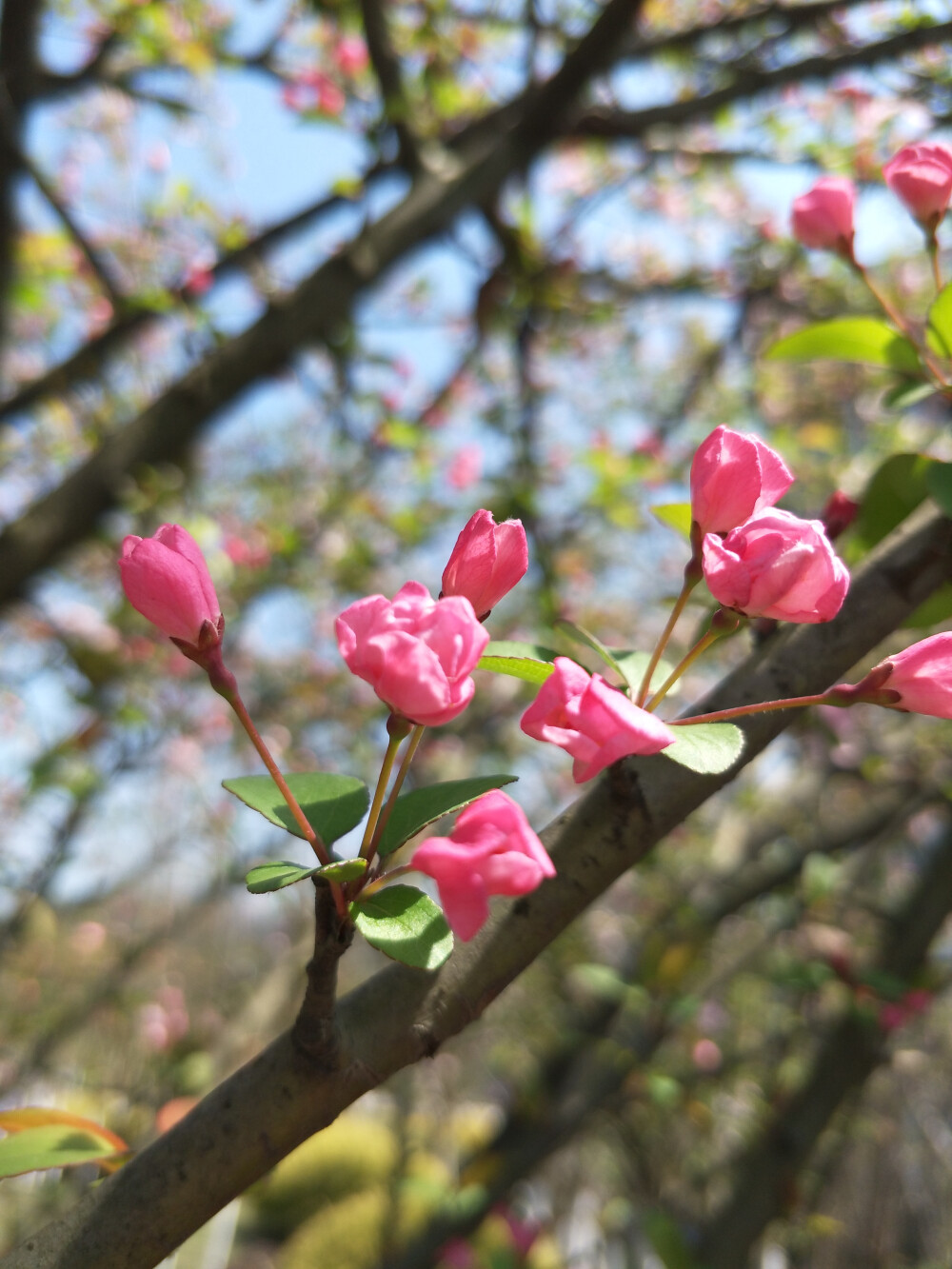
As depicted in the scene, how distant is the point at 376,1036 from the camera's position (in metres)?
0.58

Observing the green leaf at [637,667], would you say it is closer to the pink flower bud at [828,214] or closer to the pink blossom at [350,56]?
the pink flower bud at [828,214]

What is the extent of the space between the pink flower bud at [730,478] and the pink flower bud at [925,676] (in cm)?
15

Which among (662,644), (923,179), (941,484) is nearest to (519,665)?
(662,644)

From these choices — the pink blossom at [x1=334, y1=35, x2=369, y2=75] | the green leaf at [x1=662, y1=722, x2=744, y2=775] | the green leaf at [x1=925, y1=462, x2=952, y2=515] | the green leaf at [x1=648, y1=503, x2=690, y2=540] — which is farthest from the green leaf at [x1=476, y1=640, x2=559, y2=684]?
the pink blossom at [x1=334, y1=35, x2=369, y2=75]

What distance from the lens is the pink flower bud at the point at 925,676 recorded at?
1.91ft

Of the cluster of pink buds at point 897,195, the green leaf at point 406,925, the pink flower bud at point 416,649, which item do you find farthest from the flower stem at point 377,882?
the cluster of pink buds at point 897,195

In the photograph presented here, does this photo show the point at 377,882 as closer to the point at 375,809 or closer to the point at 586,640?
the point at 375,809

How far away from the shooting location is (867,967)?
2.15 m

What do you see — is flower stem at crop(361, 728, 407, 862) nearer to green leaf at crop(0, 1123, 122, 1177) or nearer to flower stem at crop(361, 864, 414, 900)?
flower stem at crop(361, 864, 414, 900)

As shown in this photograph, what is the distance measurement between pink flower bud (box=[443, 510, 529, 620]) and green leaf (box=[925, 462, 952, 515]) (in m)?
0.37

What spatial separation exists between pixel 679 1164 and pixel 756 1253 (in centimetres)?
143

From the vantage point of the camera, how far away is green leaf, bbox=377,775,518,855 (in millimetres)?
560

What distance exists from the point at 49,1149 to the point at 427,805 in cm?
41

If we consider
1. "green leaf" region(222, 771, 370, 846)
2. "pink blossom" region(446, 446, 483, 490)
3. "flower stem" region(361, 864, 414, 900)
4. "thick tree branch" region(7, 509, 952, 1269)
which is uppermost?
"green leaf" region(222, 771, 370, 846)
